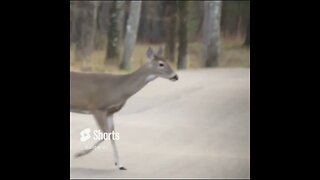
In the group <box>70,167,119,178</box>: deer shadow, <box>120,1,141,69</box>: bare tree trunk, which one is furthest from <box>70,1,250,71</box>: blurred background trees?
<box>70,167,119,178</box>: deer shadow

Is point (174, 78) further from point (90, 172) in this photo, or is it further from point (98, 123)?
point (90, 172)

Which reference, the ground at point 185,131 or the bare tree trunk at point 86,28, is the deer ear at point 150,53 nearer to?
the ground at point 185,131

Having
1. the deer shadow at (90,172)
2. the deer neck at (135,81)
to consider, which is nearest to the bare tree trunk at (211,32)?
the deer neck at (135,81)

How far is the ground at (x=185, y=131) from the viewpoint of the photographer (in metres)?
1.76

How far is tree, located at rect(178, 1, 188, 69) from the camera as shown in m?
1.80

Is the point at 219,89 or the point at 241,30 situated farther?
the point at 219,89

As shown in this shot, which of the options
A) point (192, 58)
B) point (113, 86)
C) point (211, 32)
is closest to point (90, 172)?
point (113, 86)

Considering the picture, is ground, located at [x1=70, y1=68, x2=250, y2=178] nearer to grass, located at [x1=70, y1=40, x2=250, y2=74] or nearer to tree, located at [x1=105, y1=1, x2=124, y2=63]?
grass, located at [x1=70, y1=40, x2=250, y2=74]

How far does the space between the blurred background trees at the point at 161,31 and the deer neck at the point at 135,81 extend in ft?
0.11
